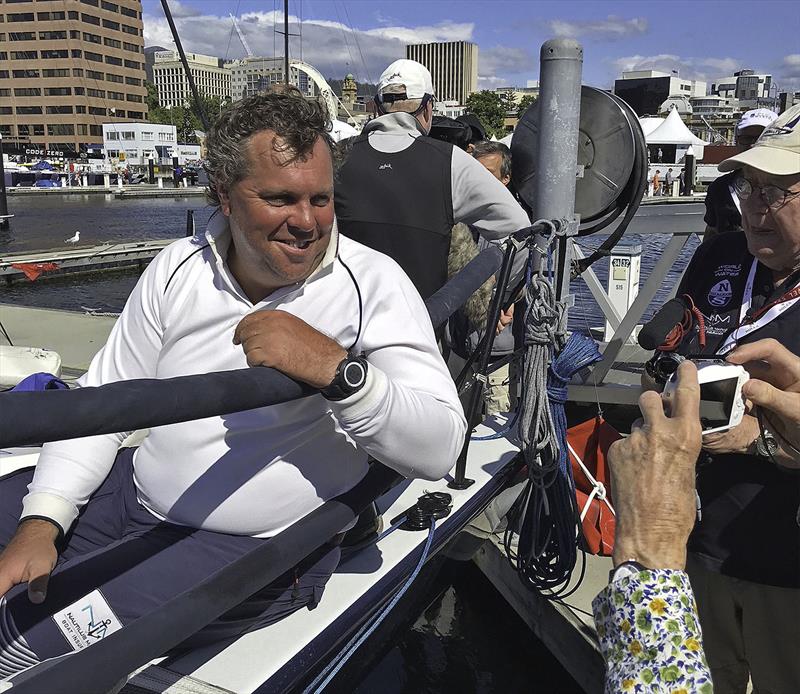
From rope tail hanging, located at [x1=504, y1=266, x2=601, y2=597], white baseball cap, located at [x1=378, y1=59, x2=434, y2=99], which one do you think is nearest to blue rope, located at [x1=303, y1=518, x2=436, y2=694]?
rope tail hanging, located at [x1=504, y1=266, x2=601, y2=597]

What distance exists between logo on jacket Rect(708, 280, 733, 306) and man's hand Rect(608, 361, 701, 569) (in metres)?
0.96

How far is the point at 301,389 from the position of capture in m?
Result: 1.39

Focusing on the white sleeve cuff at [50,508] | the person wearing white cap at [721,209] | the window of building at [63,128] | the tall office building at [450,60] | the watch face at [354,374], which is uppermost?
the tall office building at [450,60]

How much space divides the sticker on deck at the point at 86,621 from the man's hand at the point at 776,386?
5.10 feet

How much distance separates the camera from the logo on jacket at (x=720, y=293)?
2.21 meters

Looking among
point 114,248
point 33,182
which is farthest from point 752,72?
point 114,248

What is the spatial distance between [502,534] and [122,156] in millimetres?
75064

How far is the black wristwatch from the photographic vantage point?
4.70 feet

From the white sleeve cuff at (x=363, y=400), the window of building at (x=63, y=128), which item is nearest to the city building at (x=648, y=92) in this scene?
the white sleeve cuff at (x=363, y=400)

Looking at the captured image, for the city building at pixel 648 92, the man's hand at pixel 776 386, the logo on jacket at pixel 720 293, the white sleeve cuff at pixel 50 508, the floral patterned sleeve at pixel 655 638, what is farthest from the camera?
the city building at pixel 648 92

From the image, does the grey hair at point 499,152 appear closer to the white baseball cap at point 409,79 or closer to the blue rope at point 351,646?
the white baseball cap at point 409,79

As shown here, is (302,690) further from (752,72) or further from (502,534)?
(752,72)

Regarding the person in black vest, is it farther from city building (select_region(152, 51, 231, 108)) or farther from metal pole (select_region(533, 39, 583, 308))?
city building (select_region(152, 51, 231, 108))

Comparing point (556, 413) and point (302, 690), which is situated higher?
point (556, 413)
